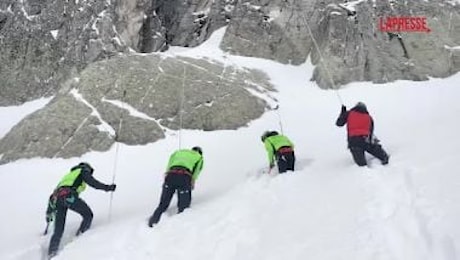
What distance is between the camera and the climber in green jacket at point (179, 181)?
11602 mm

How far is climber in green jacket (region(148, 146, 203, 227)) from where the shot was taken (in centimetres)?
1160

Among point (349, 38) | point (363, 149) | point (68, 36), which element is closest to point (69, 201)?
point (363, 149)

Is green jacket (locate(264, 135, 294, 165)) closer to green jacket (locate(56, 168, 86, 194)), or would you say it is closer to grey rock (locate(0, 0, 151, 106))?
green jacket (locate(56, 168, 86, 194))

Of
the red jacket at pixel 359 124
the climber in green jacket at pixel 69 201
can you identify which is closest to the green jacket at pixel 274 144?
the red jacket at pixel 359 124

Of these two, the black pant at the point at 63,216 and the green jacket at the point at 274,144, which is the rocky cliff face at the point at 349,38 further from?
the black pant at the point at 63,216

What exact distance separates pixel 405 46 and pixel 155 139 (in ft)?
41.6

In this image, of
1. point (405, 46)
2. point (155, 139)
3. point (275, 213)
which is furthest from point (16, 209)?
point (405, 46)

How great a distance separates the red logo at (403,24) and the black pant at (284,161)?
14284 mm

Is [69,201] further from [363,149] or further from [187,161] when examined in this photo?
[363,149]

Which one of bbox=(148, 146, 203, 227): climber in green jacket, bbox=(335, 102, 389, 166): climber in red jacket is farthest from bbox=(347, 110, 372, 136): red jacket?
bbox=(148, 146, 203, 227): climber in green jacket

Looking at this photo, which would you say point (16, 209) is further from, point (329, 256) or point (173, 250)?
point (329, 256)

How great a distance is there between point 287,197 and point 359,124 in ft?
8.82

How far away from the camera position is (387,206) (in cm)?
884

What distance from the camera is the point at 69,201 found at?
448 inches
